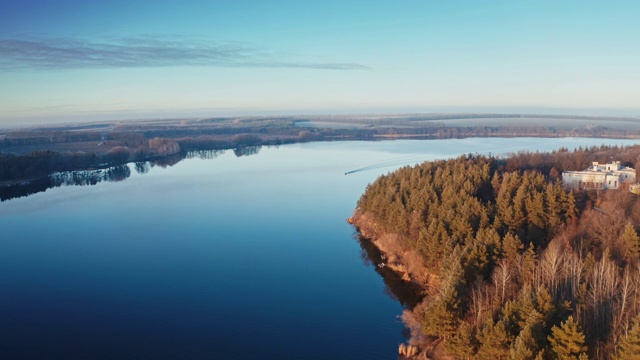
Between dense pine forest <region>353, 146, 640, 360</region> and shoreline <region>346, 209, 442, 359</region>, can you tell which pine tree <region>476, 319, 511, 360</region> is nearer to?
dense pine forest <region>353, 146, 640, 360</region>

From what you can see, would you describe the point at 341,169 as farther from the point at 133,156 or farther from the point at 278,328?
the point at 278,328

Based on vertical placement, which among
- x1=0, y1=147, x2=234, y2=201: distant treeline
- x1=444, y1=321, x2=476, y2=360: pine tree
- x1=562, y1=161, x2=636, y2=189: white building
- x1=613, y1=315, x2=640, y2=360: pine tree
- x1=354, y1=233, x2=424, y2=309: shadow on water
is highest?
x1=562, y1=161, x2=636, y2=189: white building

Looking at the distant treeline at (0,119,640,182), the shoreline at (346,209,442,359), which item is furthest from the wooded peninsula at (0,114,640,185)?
the shoreline at (346,209,442,359)

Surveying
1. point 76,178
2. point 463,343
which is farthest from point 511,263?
point 76,178

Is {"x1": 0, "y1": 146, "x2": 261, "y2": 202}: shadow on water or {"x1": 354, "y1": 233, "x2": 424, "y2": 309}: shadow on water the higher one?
{"x1": 0, "y1": 146, "x2": 261, "y2": 202}: shadow on water

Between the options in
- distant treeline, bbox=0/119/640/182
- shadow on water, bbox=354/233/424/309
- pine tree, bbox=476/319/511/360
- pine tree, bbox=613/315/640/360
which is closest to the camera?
pine tree, bbox=613/315/640/360

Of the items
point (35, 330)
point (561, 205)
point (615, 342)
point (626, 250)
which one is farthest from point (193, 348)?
point (561, 205)

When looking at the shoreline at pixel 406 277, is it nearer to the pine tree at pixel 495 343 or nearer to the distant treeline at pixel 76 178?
the pine tree at pixel 495 343

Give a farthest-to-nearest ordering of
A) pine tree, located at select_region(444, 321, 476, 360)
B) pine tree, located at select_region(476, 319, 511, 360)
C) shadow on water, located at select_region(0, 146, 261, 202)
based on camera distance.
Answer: shadow on water, located at select_region(0, 146, 261, 202) → pine tree, located at select_region(444, 321, 476, 360) → pine tree, located at select_region(476, 319, 511, 360)
